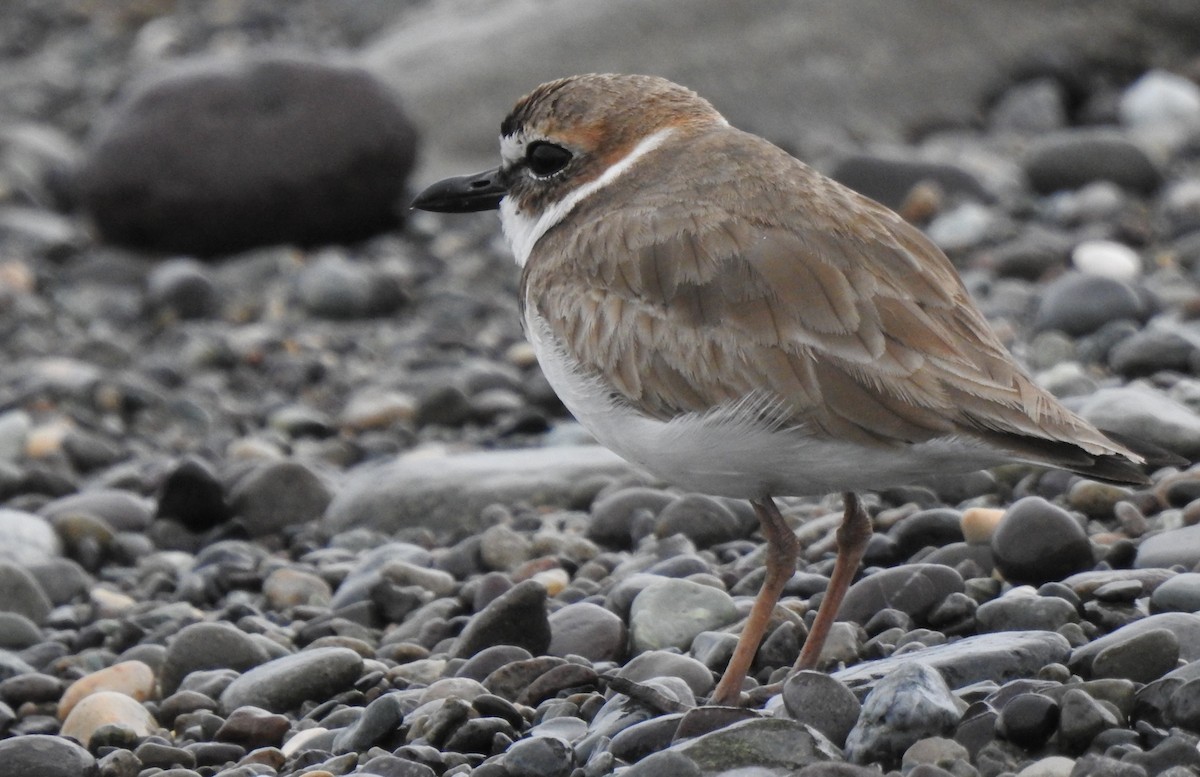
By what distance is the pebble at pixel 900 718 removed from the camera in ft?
13.8

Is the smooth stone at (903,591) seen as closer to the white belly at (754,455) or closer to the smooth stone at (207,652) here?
the white belly at (754,455)

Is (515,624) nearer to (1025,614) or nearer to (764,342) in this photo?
(764,342)

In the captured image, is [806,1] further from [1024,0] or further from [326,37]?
[326,37]

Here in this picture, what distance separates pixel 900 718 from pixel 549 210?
2303 millimetres

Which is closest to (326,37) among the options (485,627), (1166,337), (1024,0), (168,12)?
(168,12)

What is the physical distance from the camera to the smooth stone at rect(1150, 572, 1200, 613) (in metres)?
4.95

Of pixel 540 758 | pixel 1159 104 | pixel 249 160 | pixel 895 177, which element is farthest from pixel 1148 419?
pixel 249 160

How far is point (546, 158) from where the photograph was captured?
577cm

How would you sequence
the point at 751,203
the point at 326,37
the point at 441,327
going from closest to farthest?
1. the point at 751,203
2. the point at 441,327
3. the point at 326,37

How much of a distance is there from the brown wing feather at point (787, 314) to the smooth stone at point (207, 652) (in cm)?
168

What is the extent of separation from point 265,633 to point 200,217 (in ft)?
23.9

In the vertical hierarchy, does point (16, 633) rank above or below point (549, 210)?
below

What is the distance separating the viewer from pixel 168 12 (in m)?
21.8

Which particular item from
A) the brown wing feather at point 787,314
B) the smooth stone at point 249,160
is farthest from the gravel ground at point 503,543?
the brown wing feather at point 787,314
